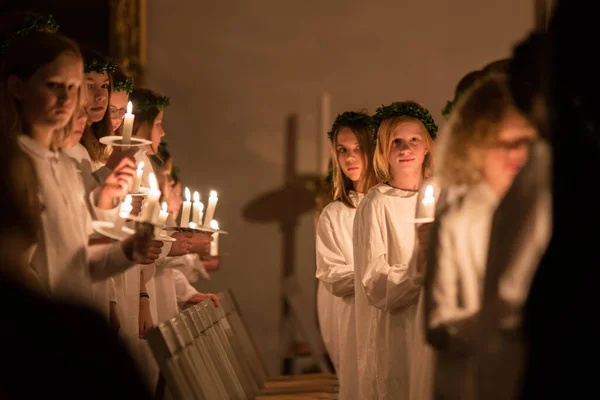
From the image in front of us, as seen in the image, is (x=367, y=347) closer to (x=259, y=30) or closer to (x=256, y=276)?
(x=256, y=276)

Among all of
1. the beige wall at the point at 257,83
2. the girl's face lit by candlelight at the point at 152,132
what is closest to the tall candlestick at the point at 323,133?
the beige wall at the point at 257,83

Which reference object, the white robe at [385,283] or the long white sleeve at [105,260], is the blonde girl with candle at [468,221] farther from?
the white robe at [385,283]

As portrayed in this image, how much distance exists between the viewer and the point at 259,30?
7641 mm

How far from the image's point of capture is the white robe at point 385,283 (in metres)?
4.16

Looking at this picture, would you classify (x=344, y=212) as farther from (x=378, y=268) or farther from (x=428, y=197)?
(x=428, y=197)

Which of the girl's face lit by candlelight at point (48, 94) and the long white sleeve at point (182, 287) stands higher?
the girl's face lit by candlelight at point (48, 94)

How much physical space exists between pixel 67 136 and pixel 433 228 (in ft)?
3.69

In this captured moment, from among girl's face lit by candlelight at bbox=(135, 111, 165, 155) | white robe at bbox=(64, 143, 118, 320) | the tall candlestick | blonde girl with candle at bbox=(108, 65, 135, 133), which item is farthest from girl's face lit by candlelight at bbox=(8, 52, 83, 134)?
the tall candlestick

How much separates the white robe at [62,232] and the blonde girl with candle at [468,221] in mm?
1011

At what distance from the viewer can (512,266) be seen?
2512 millimetres

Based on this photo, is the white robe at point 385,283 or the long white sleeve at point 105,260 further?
the white robe at point 385,283

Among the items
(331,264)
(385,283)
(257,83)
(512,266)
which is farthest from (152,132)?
(257,83)

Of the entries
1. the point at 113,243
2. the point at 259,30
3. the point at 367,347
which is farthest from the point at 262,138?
the point at 113,243

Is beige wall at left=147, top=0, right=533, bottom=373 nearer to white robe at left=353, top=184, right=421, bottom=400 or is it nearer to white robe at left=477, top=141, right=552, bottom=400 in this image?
white robe at left=353, top=184, right=421, bottom=400
